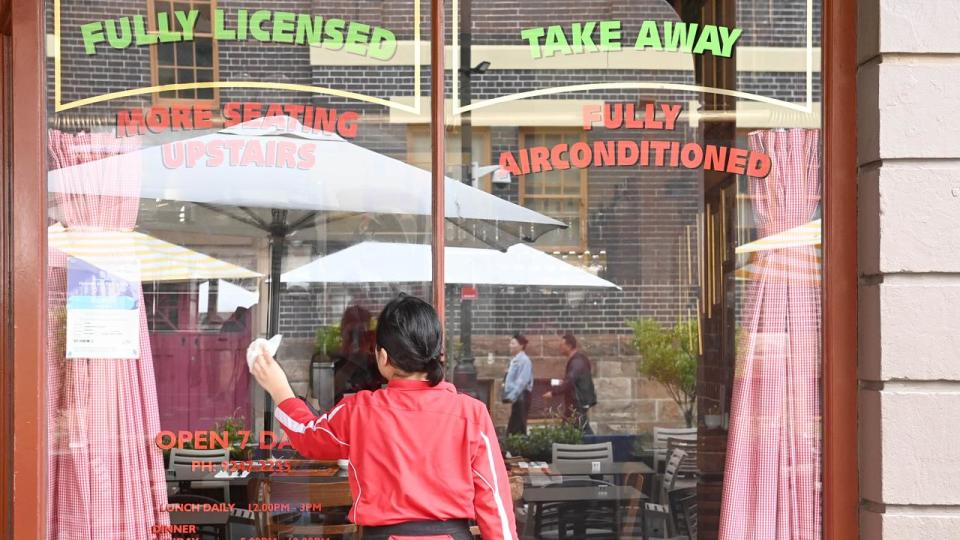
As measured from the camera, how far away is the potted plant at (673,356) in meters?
7.68

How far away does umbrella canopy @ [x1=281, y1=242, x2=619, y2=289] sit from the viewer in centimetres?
558

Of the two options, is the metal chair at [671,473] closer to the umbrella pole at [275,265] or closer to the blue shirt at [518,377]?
the blue shirt at [518,377]

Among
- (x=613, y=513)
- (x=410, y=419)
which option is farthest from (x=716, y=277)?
(x=410, y=419)

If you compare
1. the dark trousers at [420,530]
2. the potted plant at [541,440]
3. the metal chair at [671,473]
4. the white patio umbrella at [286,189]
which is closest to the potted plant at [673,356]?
the metal chair at [671,473]

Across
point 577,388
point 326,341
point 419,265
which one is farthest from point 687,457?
Answer: point 577,388

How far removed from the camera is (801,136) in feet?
14.0

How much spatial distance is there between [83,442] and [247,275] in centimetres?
261

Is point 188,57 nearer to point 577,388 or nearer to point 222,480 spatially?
point 222,480

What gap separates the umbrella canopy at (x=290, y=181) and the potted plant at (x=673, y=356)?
1984 millimetres

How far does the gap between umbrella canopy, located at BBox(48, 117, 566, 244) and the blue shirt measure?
2484 mm

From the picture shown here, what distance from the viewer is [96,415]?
4250 mm

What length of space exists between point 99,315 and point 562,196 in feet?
12.8

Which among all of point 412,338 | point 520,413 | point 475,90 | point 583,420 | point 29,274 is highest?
point 475,90

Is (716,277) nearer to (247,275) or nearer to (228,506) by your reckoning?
(247,275)
